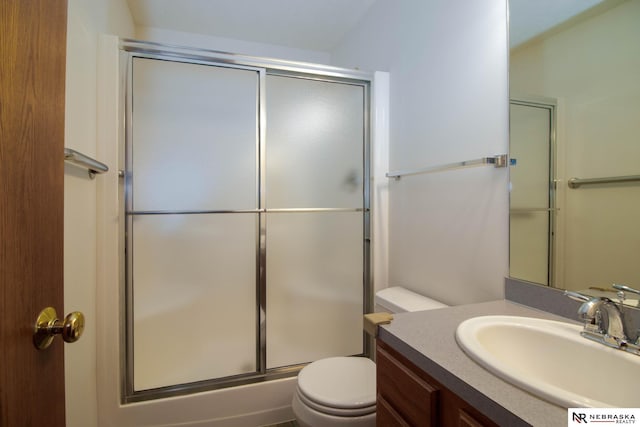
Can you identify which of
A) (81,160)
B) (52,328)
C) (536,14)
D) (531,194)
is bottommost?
(52,328)

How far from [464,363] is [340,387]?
770mm

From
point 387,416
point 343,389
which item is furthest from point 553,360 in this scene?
point 343,389

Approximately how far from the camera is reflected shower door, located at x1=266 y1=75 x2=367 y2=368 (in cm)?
177

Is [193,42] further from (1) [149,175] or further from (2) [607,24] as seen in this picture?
(2) [607,24]

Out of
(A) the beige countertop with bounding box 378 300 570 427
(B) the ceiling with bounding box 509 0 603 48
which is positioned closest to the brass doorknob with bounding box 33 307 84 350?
(A) the beige countertop with bounding box 378 300 570 427

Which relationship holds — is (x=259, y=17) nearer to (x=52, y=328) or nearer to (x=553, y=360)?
(x=52, y=328)

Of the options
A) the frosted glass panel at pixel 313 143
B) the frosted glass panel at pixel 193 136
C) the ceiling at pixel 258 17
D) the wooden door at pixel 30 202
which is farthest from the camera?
the ceiling at pixel 258 17

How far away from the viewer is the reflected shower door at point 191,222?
1.55 m

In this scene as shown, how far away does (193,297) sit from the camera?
5.42 ft

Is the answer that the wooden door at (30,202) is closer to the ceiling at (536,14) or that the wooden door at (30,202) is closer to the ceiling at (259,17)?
the ceiling at (536,14)

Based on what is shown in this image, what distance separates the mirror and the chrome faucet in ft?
0.36

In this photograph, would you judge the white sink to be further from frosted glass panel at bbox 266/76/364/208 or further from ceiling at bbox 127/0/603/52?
ceiling at bbox 127/0/603/52

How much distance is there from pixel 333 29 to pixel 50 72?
7.36ft
